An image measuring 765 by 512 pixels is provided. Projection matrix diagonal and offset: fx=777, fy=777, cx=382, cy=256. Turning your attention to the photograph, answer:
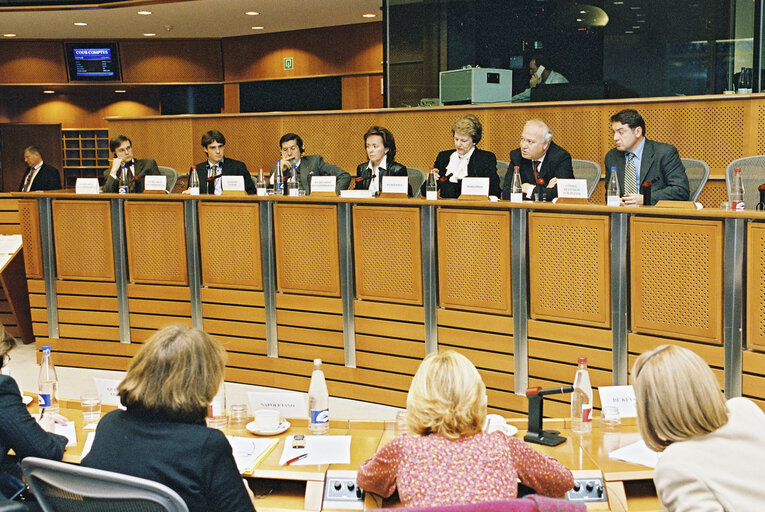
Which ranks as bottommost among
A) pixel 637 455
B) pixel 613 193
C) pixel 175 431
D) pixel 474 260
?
pixel 637 455

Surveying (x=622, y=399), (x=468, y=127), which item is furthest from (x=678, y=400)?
(x=468, y=127)

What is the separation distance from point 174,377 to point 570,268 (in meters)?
2.59

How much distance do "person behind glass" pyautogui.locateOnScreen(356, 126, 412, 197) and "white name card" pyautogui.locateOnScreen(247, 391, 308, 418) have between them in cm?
288

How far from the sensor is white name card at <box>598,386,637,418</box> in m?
2.70

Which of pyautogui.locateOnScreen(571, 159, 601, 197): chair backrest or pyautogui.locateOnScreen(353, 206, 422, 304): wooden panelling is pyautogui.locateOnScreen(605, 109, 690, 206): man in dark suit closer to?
pyautogui.locateOnScreen(571, 159, 601, 197): chair backrest

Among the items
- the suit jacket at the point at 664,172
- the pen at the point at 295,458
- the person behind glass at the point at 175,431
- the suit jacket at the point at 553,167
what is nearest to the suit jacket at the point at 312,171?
the suit jacket at the point at 553,167

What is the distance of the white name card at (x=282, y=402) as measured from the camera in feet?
8.89

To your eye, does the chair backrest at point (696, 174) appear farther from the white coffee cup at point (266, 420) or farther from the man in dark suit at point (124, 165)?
the man in dark suit at point (124, 165)

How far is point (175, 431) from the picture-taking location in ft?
6.21

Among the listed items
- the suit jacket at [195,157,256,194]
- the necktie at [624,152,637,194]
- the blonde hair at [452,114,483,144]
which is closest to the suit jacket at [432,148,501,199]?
the blonde hair at [452,114,483,144]

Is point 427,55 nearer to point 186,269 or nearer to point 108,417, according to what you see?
point 186,269

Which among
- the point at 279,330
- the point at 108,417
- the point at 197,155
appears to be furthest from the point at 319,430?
the point at 197,155

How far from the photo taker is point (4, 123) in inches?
448

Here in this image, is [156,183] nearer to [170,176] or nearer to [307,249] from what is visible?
[307,249]
